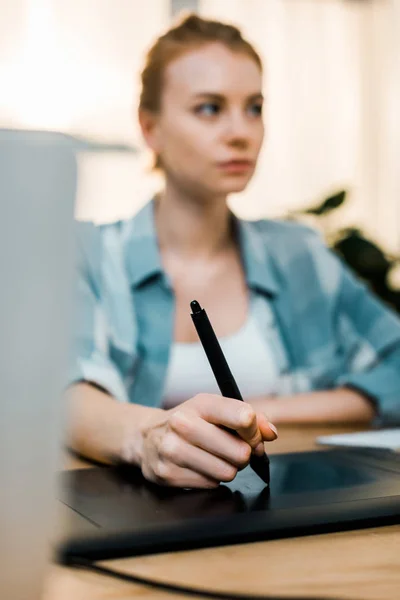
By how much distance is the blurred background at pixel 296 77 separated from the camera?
281 centimetres

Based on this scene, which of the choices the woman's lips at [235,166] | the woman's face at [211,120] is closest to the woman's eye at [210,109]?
the woman's face at [211,120]

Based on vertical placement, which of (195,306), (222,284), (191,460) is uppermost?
(195,306)

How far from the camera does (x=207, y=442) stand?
2.01 ft

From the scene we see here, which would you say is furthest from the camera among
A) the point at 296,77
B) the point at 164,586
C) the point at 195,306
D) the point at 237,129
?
the point at 296,77

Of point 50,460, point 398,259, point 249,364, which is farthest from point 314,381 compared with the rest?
point 50,460

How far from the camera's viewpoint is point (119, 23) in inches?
114

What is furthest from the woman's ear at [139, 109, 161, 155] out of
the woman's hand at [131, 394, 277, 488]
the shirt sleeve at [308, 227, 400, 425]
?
the woman's hand at [131, 394, 277, 488]

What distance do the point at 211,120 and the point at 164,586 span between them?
1094 mm

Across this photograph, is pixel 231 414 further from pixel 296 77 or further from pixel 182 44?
pixel 296 77

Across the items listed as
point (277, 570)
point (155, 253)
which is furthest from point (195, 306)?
point (155, 253)

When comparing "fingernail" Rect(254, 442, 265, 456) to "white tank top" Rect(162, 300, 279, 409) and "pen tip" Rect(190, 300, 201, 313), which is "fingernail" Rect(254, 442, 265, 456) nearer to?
"pen tip" Rect(190, 300, 201, 313)

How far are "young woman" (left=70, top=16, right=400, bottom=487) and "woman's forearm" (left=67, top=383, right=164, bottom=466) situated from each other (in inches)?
9.1

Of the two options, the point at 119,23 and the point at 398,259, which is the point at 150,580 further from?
the point at 119,23

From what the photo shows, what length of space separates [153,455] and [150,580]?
0.89ft
